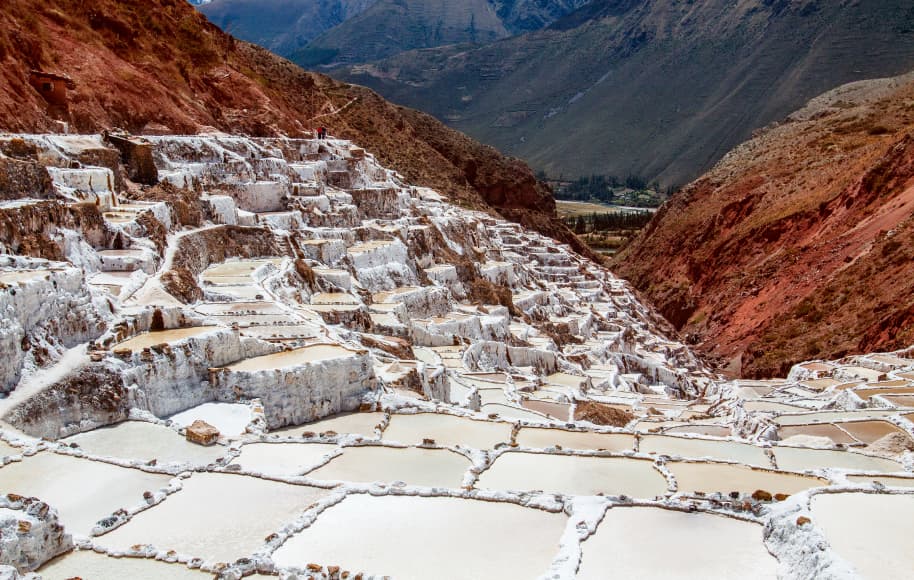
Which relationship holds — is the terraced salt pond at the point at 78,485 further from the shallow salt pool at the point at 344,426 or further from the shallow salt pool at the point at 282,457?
the shallow salt pool at the point at 344,426

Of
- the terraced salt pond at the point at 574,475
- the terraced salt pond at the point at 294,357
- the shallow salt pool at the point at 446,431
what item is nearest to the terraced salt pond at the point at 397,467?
the terraced salt pond at the point at 574,475

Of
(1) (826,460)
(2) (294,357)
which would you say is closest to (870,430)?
(1) (826,460)

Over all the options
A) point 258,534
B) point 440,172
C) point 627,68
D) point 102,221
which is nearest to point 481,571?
point 258,534

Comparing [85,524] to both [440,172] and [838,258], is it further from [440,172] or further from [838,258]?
[440,172]

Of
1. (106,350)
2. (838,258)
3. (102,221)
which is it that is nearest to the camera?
(106,350)

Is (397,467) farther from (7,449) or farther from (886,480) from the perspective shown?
(886,480)
